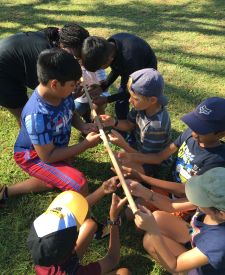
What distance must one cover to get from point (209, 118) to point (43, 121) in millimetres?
1213

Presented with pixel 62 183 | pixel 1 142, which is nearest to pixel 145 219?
pixel 62 183

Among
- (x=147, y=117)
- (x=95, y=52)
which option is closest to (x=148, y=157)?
(x=147, y=117)

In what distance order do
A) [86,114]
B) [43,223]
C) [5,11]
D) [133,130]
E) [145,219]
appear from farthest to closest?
1. [5,11]
2. [86,114]
3. [133,130]
4. [145,219]
5. [43,223]

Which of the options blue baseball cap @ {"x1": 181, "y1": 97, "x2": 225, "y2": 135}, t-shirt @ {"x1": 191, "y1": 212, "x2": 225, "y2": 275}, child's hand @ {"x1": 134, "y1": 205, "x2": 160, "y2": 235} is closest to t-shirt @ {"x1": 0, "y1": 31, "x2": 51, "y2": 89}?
blue baseball cap @ {"x1": 181, "y1": 97, "x2": 225, "y2": 135}

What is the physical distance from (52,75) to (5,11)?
16.9 ft

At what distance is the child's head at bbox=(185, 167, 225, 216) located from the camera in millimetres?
1861

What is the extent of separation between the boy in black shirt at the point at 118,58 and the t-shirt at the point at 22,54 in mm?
512

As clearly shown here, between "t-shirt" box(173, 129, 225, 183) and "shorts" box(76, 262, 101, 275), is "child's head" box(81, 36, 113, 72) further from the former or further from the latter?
"shorts" box(76, 262, 101, 275)

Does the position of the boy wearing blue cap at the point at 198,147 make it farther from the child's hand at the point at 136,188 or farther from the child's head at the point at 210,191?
the child's head at the point at 210,191

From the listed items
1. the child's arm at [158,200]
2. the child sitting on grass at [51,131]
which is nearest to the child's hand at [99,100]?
the child sitting on grass at [51,131]

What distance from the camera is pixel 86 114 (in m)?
3.96

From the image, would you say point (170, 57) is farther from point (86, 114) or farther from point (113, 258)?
point (113, 258)

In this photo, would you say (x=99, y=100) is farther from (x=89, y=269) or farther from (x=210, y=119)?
(x=89, y=269)

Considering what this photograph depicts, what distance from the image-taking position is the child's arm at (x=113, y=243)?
2.39 metres
